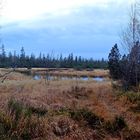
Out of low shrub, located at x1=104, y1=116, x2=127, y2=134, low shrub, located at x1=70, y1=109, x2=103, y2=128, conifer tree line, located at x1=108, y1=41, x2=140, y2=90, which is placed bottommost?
low shrub, located at x1=104, y1=116, x2=127, y2=134

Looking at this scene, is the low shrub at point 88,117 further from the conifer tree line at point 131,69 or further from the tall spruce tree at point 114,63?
the tall spruce tree at point 114,63

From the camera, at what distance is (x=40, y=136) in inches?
515

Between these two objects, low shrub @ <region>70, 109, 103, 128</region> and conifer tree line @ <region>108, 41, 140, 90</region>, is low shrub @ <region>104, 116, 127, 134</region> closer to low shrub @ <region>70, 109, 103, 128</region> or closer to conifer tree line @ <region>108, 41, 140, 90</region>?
low shrub @ <region>70, 109, 103, 128</region>

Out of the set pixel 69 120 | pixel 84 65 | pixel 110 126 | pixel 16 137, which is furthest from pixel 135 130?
pixel 84 65

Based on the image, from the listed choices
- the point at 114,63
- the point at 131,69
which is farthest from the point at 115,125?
the point at 114,63

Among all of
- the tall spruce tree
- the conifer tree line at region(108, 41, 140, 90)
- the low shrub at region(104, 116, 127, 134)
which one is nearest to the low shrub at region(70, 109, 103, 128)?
the low shrub at region(104, 116, 127, 134)

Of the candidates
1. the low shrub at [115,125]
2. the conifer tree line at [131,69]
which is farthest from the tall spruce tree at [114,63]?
the low shrub at [115,125]

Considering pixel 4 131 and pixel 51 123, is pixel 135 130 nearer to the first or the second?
pixel 51 123

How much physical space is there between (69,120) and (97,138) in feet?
3.82

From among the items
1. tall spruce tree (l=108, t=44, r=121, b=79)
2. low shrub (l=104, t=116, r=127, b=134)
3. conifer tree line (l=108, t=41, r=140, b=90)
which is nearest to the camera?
low shrub (l=104, t=116, r=127, b=134)

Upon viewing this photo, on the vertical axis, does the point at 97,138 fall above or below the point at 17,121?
below

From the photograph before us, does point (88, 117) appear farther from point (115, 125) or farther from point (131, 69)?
point (131, 69)

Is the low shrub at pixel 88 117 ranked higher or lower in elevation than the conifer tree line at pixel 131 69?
lower

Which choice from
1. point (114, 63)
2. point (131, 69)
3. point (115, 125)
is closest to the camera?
point (115, 125)
